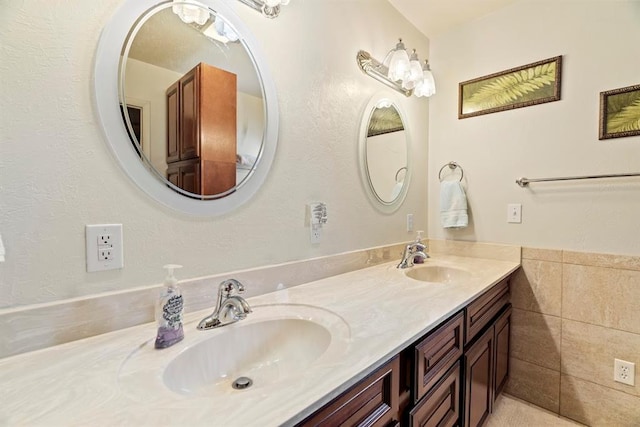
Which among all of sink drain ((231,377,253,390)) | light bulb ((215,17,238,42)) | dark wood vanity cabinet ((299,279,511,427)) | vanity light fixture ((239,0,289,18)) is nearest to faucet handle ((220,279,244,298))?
sink drain ((231,377,253,390))

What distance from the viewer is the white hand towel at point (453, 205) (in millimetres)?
1846

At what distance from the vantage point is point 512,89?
172 centimetres

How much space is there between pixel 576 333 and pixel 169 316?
1.94 meters

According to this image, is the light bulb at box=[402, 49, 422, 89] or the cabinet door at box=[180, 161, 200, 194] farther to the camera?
the light bulb at box=[402, 49, 422, 89]

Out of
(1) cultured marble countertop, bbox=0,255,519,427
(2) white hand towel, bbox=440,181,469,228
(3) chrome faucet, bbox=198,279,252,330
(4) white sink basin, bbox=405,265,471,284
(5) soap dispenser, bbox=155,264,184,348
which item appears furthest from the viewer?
(2) white hand towel, bbox=440,181,469,228

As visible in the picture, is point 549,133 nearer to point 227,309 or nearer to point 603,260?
point 603,260

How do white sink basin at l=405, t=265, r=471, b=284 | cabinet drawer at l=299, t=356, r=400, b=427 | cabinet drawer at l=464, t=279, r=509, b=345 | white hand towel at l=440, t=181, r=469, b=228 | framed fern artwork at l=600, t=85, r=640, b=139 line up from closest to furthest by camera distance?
cabinet drawer at l=299, t=356, r=400, b=427, cabinet drawer at l=464, t=279, r=509, b=345, framed fern artwork at l=600, t=85, r=640, b=139, white sink basin at l=405, t=265, r=471, b=284, white hand towel at l=440, t=181, r=469, b=228

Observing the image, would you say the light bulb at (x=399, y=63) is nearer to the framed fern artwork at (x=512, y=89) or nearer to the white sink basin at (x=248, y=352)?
the framed fern artwork at (x=512, y=89)

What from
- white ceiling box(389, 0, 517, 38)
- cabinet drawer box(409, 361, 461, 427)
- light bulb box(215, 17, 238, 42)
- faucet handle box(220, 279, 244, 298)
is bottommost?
cabinet drawer box(409, 361, 461, 427)

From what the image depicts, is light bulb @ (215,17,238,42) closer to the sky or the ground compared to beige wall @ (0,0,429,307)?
closer to the sky

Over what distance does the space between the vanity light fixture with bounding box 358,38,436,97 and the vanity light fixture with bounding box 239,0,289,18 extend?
58 centimetres

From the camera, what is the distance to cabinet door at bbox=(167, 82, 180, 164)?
0.87 meters

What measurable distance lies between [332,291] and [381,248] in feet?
1.99

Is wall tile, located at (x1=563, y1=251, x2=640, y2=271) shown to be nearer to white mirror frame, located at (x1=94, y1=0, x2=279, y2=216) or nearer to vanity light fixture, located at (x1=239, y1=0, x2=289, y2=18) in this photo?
white mirror frame, located at (x1=94, y1=0, x2=279, y2=216)
